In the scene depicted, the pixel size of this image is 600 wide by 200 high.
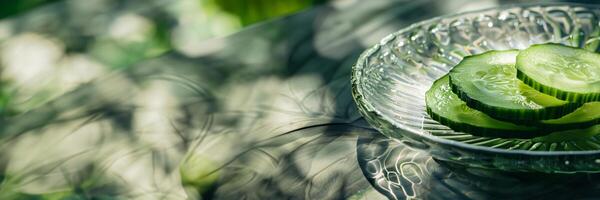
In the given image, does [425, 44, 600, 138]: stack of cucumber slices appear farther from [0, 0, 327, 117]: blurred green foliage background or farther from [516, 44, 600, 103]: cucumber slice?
[0, 0, 327, 117]: blurred green foliage background

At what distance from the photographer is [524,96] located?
87cm

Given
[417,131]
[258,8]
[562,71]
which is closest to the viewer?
[417,131]

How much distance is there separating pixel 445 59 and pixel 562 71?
0.72 feet

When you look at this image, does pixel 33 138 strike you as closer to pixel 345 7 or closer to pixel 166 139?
pixel 166 139

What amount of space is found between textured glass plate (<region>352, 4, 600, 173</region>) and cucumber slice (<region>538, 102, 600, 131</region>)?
2cm

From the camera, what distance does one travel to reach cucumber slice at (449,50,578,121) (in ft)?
2.74

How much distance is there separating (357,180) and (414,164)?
6 centimetres

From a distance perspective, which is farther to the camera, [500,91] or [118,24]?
[118,24]

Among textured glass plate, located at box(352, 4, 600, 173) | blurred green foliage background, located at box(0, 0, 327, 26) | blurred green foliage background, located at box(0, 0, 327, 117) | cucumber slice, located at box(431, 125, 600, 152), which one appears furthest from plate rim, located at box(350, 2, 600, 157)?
blurred green foliage background, located at box(0, 0, 327, 26)

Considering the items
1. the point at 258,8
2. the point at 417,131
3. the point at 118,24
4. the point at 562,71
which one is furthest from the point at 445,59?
the point at 118,24

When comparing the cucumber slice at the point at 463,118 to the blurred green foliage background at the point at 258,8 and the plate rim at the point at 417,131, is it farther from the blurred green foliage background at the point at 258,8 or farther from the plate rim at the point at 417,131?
the blurred green foliage background at the point at 258,8

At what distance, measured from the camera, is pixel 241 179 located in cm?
92

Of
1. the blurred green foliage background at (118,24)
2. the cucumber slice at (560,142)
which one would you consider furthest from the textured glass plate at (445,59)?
the blurred green foliage background at (118,24)

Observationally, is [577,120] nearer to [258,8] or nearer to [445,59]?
[445,59]
